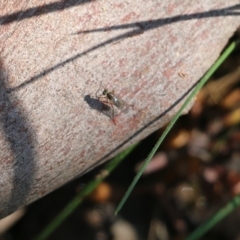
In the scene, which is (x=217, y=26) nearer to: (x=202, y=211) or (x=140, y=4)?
(x=140, y=4)

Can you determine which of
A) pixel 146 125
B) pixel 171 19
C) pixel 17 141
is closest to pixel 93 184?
pixel 146 125

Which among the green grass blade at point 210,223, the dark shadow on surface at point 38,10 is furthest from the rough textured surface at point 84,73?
the green grass blade at point 210,223

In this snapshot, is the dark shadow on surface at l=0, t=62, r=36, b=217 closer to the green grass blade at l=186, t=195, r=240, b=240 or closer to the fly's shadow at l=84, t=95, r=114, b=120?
the fly's shadow at l=84, t=95, r=114, b=120

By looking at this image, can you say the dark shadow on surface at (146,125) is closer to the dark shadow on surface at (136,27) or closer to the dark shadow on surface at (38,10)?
the dark shadow on surface at (136,27)

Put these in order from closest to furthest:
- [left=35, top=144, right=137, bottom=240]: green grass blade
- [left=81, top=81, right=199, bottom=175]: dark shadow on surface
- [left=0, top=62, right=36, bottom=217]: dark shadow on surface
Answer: [left=0, top=62, right=36, bottom=217]: dark shadow on surface < [left=81, top=81, right=199, bottom=175]: dark shadow on surface < [left=35, top=144, right=137, bottom=240]: green grass blade

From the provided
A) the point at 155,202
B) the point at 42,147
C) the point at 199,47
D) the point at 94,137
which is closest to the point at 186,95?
the point at 199,47

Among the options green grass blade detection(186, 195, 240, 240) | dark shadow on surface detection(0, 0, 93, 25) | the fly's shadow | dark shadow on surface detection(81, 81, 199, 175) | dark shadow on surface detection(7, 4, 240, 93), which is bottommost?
green grass blade detection(186, 195, 240, 240)

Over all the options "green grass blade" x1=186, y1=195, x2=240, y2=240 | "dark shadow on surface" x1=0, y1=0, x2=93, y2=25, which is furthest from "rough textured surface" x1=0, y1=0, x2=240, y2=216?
"green grass blade" x1=186, y1=195, x2=240, y2=240

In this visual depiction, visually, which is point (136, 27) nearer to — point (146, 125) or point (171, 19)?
point (171, 19)

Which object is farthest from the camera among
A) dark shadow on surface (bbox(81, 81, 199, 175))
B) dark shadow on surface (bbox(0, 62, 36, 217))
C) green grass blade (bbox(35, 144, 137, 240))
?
green grass blade (bbox(35, 144, 137, 240))
